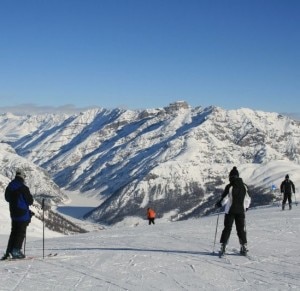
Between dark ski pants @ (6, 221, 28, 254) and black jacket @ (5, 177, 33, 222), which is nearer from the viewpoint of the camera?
black jacket @ (5, 177, 33, 222)

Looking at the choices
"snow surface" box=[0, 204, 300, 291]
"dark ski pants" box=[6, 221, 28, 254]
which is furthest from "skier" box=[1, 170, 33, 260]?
"snow surface" box=[0, 204, 300, 291]

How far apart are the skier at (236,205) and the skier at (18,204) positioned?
19.8 feet

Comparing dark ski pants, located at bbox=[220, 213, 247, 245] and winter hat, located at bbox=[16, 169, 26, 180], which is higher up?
winter hat, located at bbox=[16, 169, 26, 180]

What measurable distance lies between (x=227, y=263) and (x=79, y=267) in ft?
14.0

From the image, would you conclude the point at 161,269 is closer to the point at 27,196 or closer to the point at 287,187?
the point at 27,196

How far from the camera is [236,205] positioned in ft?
53.9

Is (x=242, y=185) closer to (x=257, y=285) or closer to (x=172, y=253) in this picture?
(x=172, y=253)

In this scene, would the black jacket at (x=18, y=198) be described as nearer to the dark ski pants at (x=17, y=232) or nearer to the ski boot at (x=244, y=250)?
the dark ski pants at (x=17, y=232)

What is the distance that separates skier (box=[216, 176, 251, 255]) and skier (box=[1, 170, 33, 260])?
237 inches

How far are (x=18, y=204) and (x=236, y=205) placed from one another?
22.1 feet

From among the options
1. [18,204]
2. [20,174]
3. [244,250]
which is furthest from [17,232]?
[244,250]

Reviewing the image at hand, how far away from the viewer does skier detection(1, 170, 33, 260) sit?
50.4ft

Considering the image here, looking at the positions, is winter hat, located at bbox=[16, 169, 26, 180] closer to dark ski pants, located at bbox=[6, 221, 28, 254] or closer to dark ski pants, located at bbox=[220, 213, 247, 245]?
dark ski pants, located at bbox=[6, 221, 28, 254]

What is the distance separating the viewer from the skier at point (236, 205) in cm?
1642
